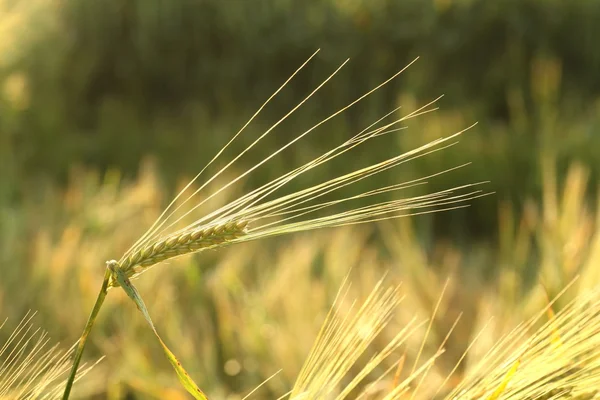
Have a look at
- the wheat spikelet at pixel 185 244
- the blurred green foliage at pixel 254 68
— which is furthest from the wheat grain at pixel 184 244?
the blurred green foliage at pixel 254 68

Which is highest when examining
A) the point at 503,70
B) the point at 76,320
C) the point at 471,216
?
the point at 76,320

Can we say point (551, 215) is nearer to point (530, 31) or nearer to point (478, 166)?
point (478, 166)

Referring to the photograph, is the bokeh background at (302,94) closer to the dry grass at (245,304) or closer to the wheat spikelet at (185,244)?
the dry grass at (245,304)

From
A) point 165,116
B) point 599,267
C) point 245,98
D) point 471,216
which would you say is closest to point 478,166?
point 471,216

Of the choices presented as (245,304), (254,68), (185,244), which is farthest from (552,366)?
(254,68)

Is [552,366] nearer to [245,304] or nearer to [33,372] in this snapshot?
[33,372]

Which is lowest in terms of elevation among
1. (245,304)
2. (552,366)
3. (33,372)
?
(245,304)

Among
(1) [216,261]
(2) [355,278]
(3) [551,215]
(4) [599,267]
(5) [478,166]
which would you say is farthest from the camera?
(5) [478,166]

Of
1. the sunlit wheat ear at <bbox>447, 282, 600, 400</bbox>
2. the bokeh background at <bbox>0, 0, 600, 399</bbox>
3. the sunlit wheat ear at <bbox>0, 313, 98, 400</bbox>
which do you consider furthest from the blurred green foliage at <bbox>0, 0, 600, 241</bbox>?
the sunlit wheat ear at <bbox>447, 282, 600, 400</bbox>
